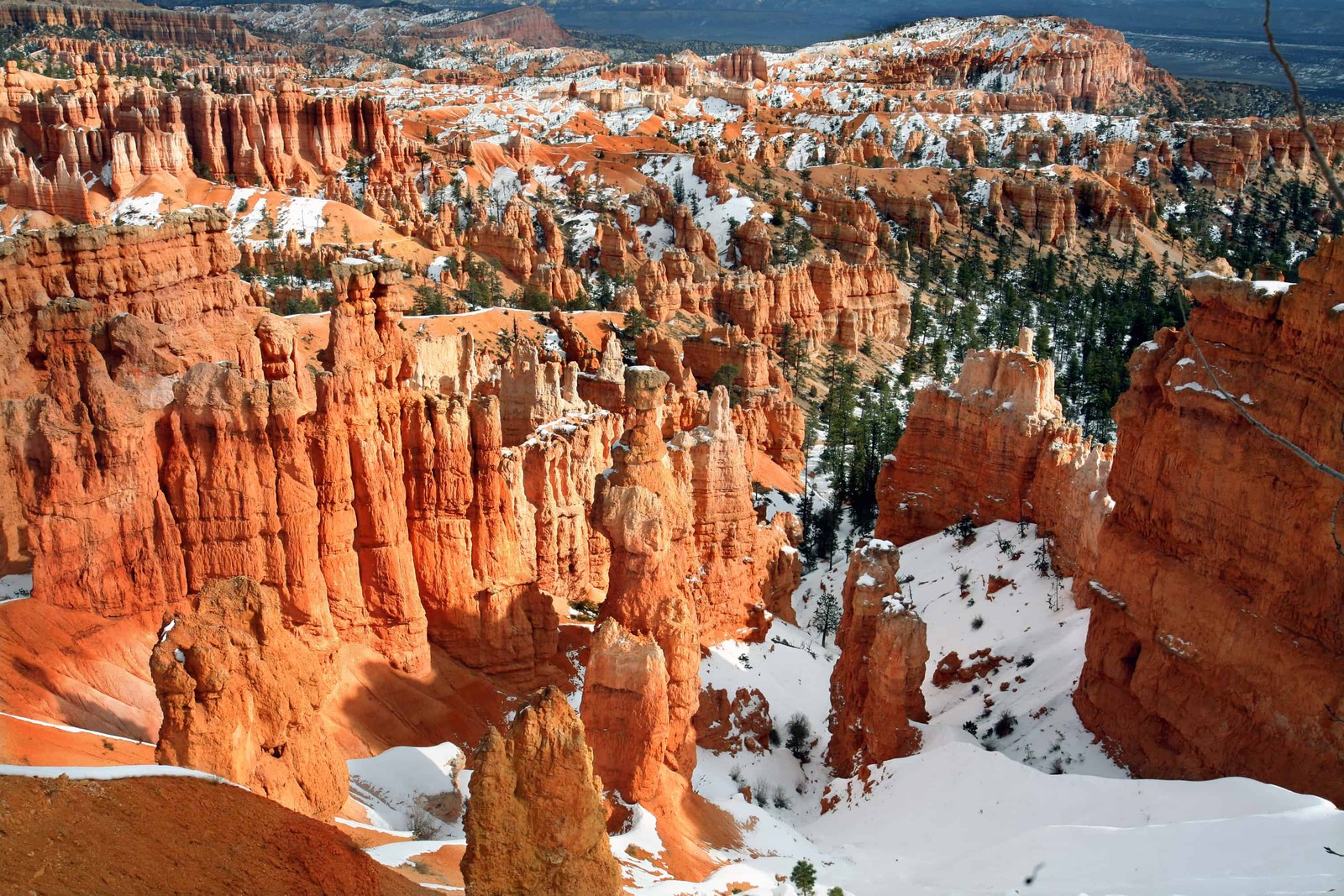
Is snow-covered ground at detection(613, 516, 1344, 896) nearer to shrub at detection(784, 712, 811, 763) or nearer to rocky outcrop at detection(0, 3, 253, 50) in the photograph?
shrub at detection(784, 712, 811, 763)

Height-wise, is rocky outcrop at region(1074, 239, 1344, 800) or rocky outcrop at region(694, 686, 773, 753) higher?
rocky outcrop at region(1074, 239, 1344, 800)

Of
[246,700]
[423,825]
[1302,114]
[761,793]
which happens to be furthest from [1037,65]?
[1302,114]

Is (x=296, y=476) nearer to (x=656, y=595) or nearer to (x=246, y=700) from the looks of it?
(x=246, y=700)

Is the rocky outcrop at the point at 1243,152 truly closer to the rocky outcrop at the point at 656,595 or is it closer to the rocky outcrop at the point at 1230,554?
the rocky outcrop at the point at 1230,554

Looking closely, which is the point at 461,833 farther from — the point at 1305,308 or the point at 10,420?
the point at 1305,308

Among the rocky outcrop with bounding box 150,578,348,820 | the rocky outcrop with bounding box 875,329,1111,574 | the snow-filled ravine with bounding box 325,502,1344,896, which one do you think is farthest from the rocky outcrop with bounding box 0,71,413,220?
the rocky outcrop with bounding box 150,578,348,820
